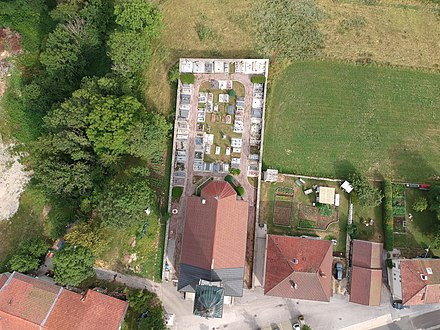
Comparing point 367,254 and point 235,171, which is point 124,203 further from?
point 367,254

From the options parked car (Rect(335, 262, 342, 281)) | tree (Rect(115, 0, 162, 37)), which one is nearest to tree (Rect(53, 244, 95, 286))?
tree (Rect(115, 0, 162, 37))

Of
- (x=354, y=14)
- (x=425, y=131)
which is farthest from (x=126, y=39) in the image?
(x=425, y=131)

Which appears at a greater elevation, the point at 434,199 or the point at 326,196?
the point at 434,199

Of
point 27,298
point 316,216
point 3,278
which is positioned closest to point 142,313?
point 27,298

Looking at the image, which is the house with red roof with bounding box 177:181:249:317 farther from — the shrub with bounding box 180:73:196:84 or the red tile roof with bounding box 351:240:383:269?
the shrub with bounding box 180:73:196:84

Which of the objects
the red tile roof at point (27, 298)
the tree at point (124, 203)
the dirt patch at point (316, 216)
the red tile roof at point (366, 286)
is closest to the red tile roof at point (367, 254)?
the red tile roof at point (366, 286)
